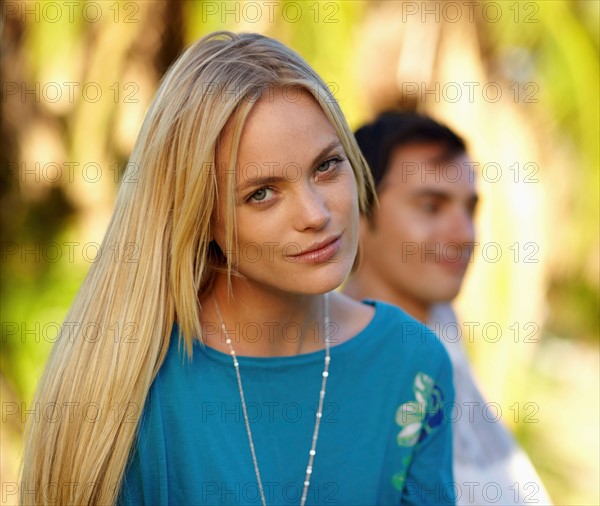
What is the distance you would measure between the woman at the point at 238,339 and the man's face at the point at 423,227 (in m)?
0.60

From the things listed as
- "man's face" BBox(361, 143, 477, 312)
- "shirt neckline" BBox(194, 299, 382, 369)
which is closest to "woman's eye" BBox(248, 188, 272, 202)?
"shirt neckline" BBox(194, 299, 382, 369)

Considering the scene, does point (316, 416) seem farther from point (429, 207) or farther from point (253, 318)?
point (429, 207)

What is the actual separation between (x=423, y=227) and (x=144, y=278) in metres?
1.15

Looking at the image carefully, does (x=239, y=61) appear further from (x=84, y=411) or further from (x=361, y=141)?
(x=361, y=141)

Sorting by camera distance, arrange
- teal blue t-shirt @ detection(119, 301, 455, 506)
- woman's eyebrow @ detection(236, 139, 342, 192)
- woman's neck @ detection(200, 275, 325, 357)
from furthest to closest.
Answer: woman's neck @ detection(200, 275, 325, 357), teal blue t-shirt @ detection(119, 301, 455, 506), woman's eyebrow @ detection(236, 139, 342, 192)

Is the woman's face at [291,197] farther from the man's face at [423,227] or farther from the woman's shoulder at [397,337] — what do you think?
the man's face at [423,227]

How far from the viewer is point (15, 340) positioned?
580 cm

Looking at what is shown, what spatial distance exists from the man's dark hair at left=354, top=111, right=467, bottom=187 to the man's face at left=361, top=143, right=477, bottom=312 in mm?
30

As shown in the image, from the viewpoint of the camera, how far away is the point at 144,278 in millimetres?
2023

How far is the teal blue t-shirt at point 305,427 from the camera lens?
2.05 m

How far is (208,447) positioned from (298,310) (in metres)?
0.41

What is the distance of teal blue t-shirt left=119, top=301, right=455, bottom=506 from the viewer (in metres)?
2.05

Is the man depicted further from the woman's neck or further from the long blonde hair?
the long blonde hair

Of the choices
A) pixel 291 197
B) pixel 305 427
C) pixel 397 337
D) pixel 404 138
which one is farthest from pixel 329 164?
pixel 404 138
